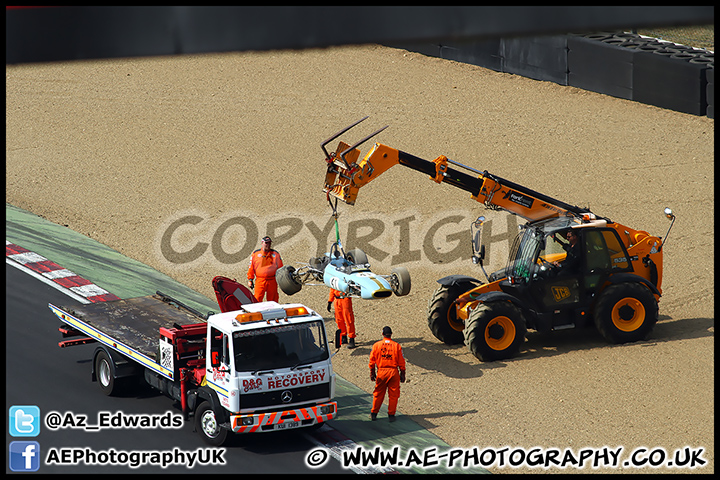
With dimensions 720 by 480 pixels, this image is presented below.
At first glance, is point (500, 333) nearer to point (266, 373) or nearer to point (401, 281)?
point (401, 281)

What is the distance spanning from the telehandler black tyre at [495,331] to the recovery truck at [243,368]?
3470mm

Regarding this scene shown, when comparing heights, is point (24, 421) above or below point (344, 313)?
below

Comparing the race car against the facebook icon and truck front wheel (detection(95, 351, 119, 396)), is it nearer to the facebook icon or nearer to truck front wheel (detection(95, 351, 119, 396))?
truck front wheel (detection(95, 351, 119, 396))

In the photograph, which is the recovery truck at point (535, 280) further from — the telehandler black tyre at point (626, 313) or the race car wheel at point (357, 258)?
the race car wheel at point (357, 258)

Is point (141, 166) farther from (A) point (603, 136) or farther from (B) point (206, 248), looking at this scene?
(A) point (603, 136)

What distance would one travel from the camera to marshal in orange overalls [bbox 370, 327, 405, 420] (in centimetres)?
1266

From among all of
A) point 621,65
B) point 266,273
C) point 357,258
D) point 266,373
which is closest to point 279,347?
point 266,373

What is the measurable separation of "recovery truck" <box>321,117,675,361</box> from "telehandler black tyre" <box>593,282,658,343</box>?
2 centimetres

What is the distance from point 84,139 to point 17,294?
1240 centimetres

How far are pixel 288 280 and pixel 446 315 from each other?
3033mm

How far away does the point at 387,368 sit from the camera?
12703 millimetres

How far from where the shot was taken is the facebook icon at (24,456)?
1122 cm
